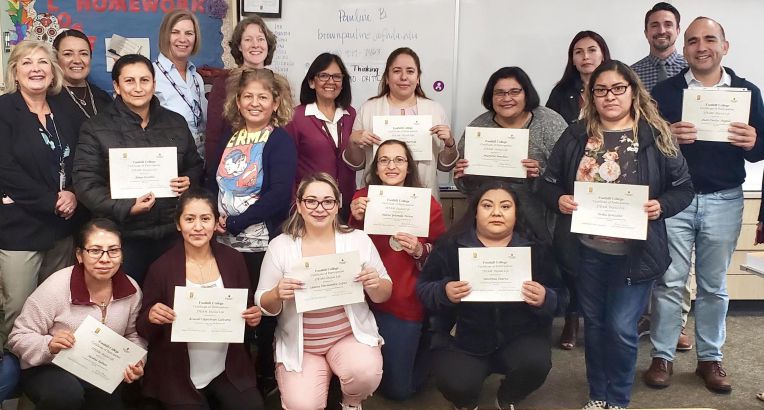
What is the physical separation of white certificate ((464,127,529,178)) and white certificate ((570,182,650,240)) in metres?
0.49

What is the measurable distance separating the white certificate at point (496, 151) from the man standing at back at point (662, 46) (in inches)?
47.7

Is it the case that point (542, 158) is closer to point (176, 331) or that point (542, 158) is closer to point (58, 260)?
point (176, 331)

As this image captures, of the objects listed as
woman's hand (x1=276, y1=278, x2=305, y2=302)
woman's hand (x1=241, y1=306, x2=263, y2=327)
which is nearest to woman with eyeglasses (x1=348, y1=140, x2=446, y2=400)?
woman's hand (x1=276, y1=278, x2=305, y2=302)

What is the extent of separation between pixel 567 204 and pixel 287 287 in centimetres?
130

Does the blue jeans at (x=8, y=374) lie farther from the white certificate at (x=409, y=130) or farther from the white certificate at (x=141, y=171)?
the white certificate at (x=409, y=130)

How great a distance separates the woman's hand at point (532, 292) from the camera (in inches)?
115

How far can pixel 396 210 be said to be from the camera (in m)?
3.24

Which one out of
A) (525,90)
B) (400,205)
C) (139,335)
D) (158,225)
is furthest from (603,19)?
(139,335)

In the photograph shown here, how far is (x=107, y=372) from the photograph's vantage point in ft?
8.98

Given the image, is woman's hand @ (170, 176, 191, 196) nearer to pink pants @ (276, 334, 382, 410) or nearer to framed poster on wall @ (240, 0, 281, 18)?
pink pants @ (276, 334, 382, 410)

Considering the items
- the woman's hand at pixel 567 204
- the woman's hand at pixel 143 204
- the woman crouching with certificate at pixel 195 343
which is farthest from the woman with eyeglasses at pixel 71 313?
the woman's hand at pixel 567 204

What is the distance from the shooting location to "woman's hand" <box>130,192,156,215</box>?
10.0 feet

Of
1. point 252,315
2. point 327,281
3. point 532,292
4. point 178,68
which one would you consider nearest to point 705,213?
point 532,292

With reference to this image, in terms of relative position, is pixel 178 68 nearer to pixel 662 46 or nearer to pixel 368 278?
pixel 368 278
